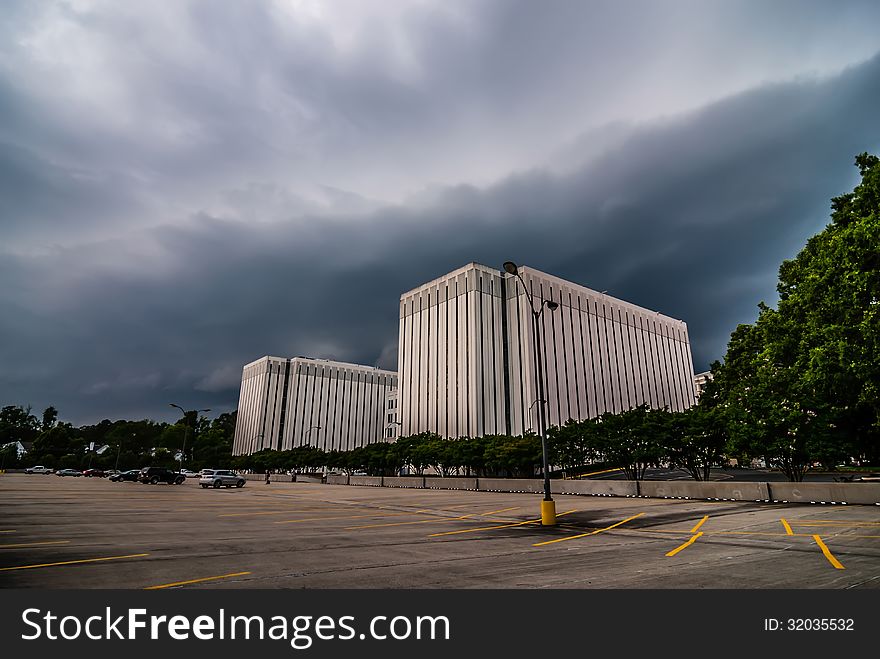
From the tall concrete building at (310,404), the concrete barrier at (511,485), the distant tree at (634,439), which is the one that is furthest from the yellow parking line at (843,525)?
the tall concrete building at (310,404)

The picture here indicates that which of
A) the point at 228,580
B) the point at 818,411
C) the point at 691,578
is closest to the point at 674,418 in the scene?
the point at 818,411

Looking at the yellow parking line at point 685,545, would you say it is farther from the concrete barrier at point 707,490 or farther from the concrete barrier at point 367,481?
the concrete barrier at point 367,481

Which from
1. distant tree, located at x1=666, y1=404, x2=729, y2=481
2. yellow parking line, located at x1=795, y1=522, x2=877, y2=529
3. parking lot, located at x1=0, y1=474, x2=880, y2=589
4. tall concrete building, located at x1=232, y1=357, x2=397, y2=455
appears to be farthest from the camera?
tall concrete building, located at x1=232, y1=357, x2=397, y2=455

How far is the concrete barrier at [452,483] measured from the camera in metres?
49.0

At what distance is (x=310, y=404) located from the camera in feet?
494

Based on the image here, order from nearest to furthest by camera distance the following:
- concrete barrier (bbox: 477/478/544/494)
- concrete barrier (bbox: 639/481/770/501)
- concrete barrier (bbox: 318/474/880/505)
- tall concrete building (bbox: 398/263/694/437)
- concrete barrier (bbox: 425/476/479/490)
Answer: concrete barrier (bbox: 318/474/880/505) → concrete barrier (bbox: 639/481/770/501) → concrete barrier (bbox: 477/478/544/494) → concrete barrier (bbox: 425/476/479/490) → tall concrete building (bbox: 398/263/694/437)

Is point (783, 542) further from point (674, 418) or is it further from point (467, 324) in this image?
point (467, 324)

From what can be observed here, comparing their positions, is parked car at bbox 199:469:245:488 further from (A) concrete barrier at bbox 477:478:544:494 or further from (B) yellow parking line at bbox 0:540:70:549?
(B) yellow parking line at bbox 0:540:70:549

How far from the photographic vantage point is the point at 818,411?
90.7 ft

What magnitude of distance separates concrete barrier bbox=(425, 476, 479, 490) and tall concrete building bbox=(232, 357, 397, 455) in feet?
304

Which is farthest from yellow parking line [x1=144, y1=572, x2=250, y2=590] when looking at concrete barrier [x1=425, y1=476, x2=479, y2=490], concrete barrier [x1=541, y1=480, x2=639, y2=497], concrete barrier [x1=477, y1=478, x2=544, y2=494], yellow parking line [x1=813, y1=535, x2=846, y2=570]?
concrete barrier [x1=425, y1=476, x2=479, y2=490]

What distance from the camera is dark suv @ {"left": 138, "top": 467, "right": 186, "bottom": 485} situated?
55562mm

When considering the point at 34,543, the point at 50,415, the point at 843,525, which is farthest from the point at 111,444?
the point at 843,525
